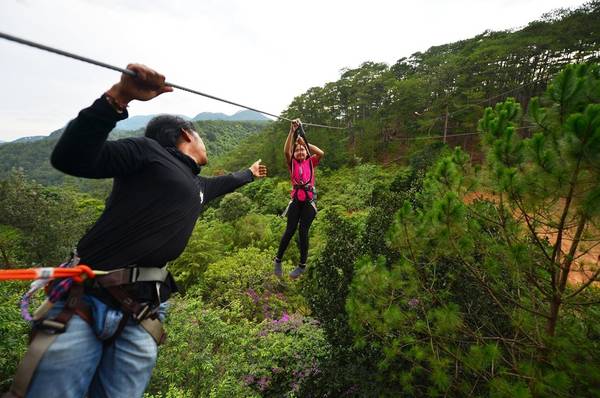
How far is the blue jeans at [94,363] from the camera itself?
119 cm

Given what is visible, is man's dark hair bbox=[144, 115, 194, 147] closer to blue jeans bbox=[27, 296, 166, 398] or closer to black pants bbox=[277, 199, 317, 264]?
blue jeans bbox=[27, 296, 166, 398]

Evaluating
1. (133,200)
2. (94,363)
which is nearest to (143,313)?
(94,363)

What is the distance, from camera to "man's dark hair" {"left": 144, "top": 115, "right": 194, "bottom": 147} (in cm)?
174

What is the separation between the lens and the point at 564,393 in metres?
2.70

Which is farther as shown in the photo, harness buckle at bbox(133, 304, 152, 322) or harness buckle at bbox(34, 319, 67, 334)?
harness buckle at bbox(133, 304, 152, 322)

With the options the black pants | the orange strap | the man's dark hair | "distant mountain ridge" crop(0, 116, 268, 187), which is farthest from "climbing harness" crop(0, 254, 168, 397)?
"distant mountain ridge" crop(0, 116, 268, 187)

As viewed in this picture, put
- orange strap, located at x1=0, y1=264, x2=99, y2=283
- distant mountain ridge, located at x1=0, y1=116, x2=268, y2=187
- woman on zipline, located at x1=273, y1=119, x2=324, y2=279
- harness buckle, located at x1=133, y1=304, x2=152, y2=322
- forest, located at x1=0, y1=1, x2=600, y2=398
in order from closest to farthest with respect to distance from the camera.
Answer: orange strap, located at x1=0, y1=264, x2=99, y2=283 → harness buckle, located at x1=133, y1=304, x2=152, y2=322 → forest, located at x1=0, y1=1, x2=600, y2=398 → woman on zipline, located at x1=273, y1=119, x2=324, y2=279 → distant mountain ridge, located at x1=0, y1=116, x2=268, y2=187

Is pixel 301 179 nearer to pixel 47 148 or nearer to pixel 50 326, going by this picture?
pixel 50 326

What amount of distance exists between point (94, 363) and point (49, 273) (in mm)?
469

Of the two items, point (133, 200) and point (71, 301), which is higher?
point (133, 200)

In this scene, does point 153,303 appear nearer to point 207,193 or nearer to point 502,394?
point 207,193

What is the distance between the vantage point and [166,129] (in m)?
1.77

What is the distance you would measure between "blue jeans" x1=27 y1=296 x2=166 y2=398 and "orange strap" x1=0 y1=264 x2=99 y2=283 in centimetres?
17

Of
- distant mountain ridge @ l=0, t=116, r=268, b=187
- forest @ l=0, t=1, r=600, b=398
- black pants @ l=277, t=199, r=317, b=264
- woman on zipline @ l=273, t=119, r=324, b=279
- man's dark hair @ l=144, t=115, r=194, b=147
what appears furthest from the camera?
distant mountain ridge @ l=0, t=116, r=268, b=187
